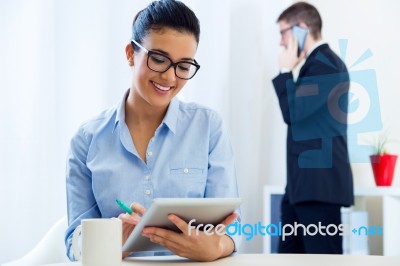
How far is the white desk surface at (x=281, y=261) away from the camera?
1190 millimetres

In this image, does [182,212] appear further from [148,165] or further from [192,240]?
[148,165]

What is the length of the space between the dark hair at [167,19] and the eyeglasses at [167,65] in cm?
8

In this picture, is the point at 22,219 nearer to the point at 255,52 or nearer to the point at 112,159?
the point at 112,159

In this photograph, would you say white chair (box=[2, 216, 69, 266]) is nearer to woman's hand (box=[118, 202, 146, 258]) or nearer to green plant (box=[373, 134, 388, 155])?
woman's hand (box=[118, 202, 146, 258])

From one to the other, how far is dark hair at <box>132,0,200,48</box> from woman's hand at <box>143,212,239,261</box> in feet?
1.82

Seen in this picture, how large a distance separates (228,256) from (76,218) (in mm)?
423

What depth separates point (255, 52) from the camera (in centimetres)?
292

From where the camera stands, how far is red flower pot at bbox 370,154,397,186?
2.62 metres

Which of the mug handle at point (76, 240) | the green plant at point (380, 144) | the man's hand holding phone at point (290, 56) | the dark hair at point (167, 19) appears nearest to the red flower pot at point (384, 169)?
the green plant at point (380, 144)

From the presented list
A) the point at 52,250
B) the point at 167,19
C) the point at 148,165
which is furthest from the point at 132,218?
the point at 52,250

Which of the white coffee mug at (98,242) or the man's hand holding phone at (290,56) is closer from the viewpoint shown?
the white coffee mug at (98,242)

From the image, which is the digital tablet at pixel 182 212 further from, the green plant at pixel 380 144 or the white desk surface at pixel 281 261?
the green plant at pixel 380 144

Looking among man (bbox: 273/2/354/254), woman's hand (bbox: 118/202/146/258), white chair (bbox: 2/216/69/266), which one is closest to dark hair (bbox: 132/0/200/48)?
woman's hand (bbox: 118/202/146/258)

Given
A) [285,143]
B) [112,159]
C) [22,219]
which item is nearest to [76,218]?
[112,159]
